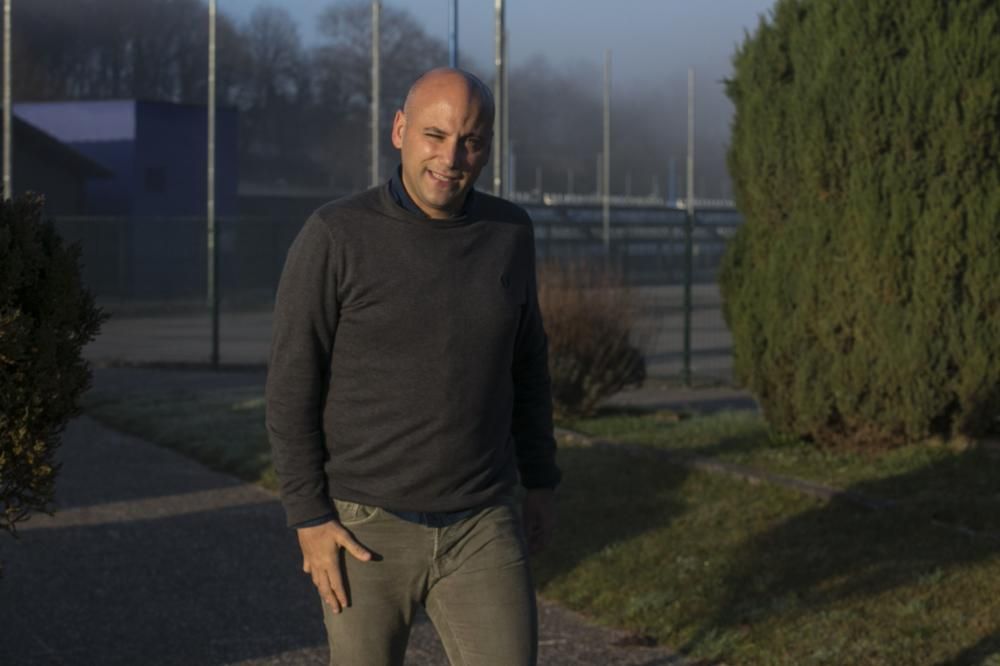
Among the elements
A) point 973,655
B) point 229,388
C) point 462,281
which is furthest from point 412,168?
point 229,388

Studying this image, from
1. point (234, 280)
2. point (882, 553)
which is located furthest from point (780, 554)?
point (234, 280)

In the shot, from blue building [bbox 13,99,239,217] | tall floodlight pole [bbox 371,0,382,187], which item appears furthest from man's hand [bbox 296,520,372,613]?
blue building [bbox 13,99,239,217]

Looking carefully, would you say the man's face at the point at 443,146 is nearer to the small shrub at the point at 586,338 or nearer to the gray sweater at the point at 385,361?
the gray sweater at the point at 385,361

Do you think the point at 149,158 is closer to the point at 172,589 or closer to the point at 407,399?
the point at 172,589

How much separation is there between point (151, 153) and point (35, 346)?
129 ft

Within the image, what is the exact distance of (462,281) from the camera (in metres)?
3.46

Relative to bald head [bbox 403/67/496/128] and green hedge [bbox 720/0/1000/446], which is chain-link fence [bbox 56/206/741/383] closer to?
green hedge [bbox 720/0/1000/446]

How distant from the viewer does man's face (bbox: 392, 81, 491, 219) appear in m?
3.43

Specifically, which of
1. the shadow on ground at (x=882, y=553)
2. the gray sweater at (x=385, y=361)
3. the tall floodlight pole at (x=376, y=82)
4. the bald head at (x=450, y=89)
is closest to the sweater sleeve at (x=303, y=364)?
the gray sweater at (x=385, y=361)

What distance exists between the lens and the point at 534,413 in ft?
12.6

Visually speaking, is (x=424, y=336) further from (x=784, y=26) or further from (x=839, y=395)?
(x=784, y=26)

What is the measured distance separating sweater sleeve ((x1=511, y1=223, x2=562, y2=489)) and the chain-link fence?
14153 millimetres

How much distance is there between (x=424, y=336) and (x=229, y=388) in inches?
540

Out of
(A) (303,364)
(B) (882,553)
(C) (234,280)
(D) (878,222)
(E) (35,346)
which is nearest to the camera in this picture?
(A) (303,364)
